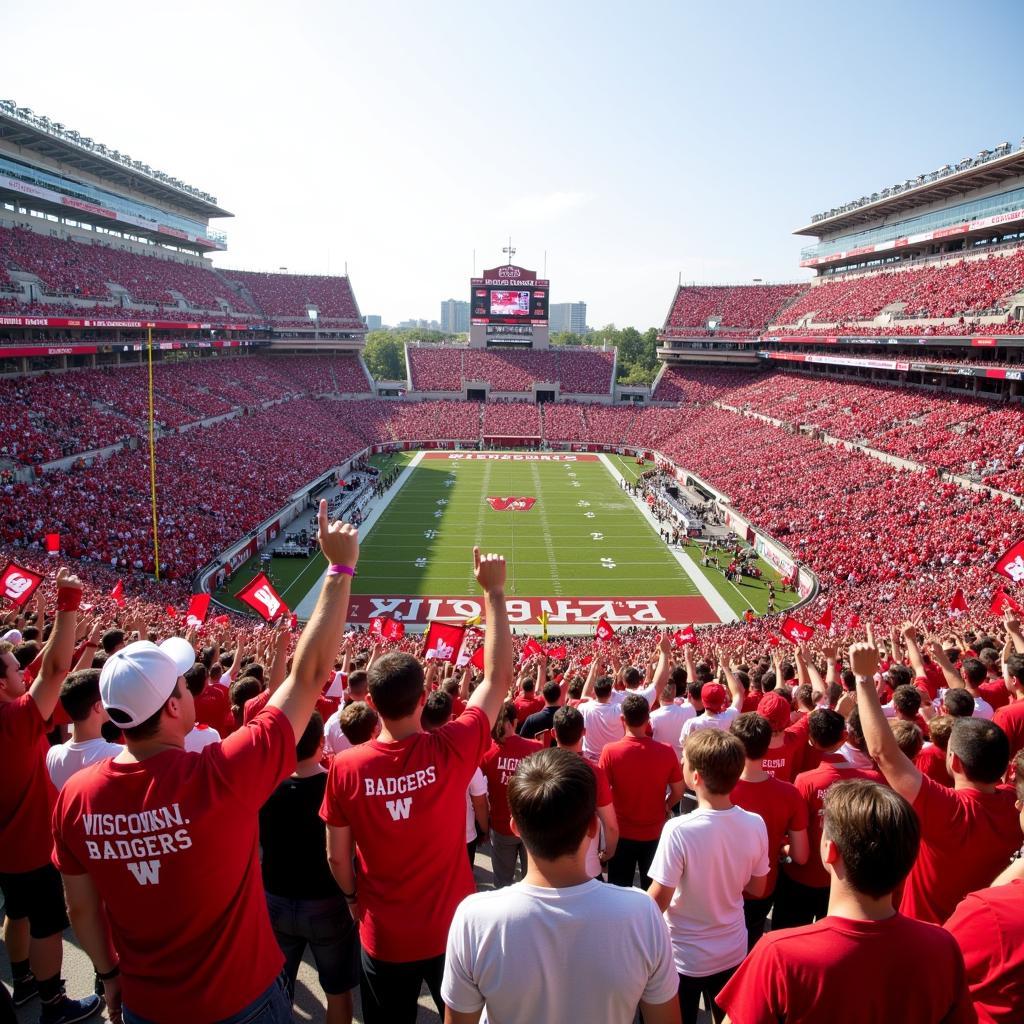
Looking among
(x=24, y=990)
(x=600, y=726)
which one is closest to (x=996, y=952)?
(x=600, y=726)

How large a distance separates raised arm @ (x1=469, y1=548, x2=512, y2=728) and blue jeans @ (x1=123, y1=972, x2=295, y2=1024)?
1.36 metres

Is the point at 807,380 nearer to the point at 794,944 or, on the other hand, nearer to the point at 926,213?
the point at 926,213

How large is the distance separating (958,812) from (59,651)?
458cm

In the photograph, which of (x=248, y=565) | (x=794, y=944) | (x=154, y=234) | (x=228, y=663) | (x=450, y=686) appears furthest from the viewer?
(x=154, y=234)

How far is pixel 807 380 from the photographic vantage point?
2136 inches

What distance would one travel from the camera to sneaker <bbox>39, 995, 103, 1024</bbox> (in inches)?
164

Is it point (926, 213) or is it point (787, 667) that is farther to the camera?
point (926, 213)

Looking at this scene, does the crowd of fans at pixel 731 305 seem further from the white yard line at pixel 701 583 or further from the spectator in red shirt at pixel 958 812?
the spectator in red shirt at pixel 958 812

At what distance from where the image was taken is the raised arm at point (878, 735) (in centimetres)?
311

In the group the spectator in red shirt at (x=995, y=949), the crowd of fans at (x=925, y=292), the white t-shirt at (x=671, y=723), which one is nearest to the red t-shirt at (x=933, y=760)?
the white t-shirt at (x=671, y=723)

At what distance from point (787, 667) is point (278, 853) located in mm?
7878

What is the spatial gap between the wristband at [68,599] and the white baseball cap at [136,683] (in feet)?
4.61

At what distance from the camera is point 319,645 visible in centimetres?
293

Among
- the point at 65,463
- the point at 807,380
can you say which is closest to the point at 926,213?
the point at 807,380
